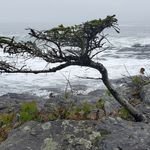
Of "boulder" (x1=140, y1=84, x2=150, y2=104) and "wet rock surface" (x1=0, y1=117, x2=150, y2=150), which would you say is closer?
"wet rock surface" (x1=0, y1=117, x2=150, y2=150)

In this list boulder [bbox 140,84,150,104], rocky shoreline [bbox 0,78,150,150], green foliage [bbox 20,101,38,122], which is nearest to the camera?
rocky shoreline [bbox 0,78,150,150]

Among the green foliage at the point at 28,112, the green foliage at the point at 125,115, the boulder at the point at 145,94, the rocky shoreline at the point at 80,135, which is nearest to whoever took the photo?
the rocky shoreline at the point at 80,135

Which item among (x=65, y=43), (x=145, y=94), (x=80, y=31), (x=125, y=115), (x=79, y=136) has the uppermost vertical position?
(x=80, y=31)

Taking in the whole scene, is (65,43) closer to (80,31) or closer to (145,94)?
(80,31)

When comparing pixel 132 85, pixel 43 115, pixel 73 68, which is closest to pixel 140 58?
pixel 73 68

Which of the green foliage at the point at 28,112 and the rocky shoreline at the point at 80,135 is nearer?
the rocky shoreline at the point at 80,135

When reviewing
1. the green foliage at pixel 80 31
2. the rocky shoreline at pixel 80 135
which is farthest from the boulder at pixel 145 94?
the green foliage at pixel 80 31

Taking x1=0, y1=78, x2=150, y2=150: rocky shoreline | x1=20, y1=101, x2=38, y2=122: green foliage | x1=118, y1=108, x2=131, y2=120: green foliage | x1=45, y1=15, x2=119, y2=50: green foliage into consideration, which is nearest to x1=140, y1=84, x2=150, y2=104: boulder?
x1=118, y1=108, x2=131, y2=120: green foliage

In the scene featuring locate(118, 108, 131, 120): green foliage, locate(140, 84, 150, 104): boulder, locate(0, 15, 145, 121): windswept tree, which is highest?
locate(0, 15, 145, 121): windswept tree

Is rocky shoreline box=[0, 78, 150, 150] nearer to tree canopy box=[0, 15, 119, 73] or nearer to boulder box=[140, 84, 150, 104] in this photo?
tree canopy box=[0, 15, 119, 73]

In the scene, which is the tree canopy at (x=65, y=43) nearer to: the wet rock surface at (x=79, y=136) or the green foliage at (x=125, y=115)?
the wet rock surface at (x=79, y=136)

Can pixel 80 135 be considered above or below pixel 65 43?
below

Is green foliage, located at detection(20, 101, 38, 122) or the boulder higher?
the boulder

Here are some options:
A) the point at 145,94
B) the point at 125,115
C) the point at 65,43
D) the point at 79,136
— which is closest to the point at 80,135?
the point at 79,136
